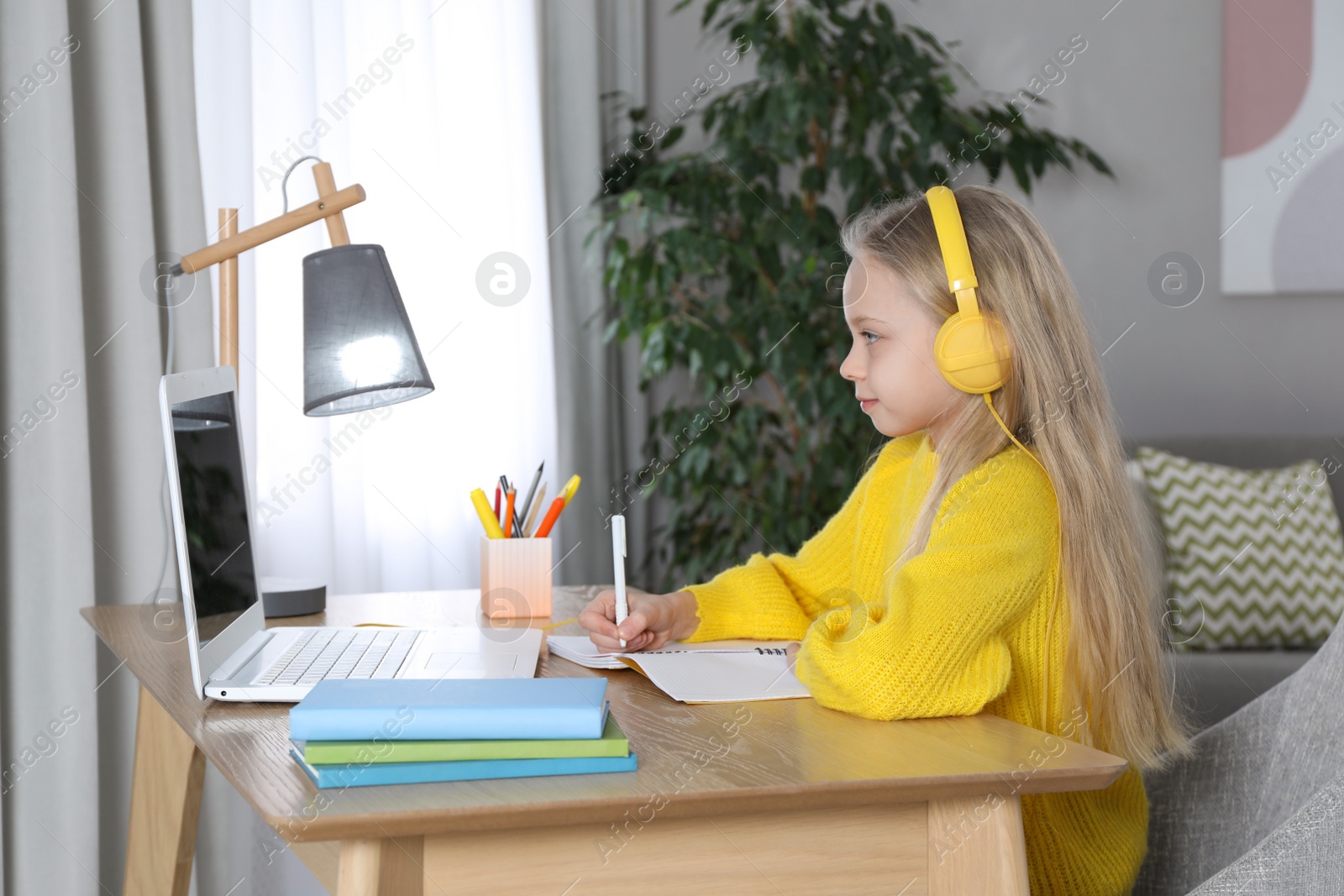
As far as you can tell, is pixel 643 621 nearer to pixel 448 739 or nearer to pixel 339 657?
pixel 339 657

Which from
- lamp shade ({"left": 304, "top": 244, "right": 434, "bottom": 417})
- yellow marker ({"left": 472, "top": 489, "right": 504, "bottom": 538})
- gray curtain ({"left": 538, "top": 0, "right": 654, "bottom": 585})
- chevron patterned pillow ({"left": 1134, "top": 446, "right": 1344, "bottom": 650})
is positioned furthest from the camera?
gray curtain ({"left": 538, "top": 0, "right": 654, "bottom": 585})

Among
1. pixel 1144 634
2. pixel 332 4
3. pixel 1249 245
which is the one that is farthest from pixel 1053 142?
pixel 1144 634

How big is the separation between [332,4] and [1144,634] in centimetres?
184

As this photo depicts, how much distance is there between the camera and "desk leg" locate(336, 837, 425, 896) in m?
0.61

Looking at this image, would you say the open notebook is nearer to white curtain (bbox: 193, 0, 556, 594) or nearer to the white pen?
the white pen

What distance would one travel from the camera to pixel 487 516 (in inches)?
53.4

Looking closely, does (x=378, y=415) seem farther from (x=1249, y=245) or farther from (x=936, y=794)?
(x=1249, y=245)

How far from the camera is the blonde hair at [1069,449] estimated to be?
3.04 ft

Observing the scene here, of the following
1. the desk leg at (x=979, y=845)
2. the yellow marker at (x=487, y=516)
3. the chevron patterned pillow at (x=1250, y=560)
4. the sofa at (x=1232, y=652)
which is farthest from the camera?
the chevron patterned pillow at (x=1250, y=560)

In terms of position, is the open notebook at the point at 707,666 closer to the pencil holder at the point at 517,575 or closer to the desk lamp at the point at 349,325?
the pencil holder at the point at 517,575

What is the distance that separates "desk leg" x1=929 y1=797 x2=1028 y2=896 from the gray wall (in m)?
2.27

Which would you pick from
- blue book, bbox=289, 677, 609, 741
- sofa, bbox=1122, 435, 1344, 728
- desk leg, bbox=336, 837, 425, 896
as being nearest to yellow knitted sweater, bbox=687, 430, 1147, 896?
blue book, bbox=289, 677, 609, 741

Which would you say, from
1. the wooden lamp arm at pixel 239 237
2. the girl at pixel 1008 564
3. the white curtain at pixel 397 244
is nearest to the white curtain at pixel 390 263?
the white curtain at pixel 397 244

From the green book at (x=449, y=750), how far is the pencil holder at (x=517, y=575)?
2.05 feet
